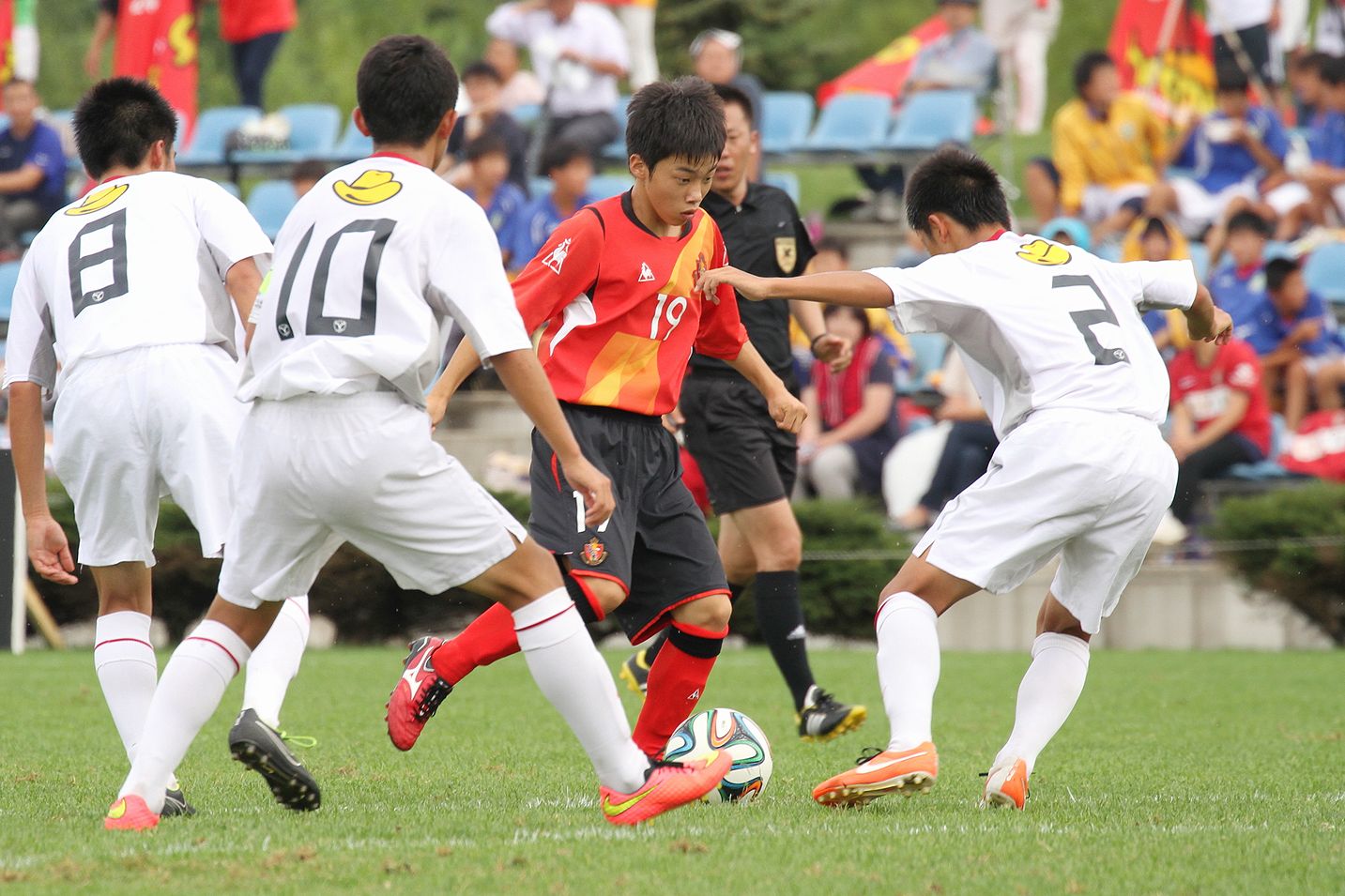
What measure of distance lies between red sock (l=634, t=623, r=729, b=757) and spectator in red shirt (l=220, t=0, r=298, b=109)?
45.2ft

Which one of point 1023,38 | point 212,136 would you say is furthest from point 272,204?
point 1023,38

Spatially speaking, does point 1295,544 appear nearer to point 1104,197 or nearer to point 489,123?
point 1104,197

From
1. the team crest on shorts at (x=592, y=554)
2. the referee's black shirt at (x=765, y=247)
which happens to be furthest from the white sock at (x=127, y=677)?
the referee's black shirt at (x=765, y=247)

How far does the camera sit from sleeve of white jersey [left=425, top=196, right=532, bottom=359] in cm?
405

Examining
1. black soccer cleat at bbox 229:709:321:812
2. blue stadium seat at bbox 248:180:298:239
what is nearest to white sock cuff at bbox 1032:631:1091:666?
black soccer cleat at bbox 229:709:321:812

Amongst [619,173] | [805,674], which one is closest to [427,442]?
[805,674]

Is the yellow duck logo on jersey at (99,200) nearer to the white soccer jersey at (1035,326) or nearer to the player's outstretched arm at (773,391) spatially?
the player's outstretched arm at (773,391)

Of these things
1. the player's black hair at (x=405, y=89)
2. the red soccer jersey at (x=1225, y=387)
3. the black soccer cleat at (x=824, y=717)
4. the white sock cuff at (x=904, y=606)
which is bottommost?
the red soccer jersey at (x=1225, y=387)

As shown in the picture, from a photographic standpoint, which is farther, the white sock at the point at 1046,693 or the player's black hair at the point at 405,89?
the white sock at the point at 1046,693

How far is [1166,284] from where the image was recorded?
16.8ft

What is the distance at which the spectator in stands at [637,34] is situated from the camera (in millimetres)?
18219

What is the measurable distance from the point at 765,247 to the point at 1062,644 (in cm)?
267

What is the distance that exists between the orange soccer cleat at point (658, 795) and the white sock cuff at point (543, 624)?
0.46 meters

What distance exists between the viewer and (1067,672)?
5059 mm
